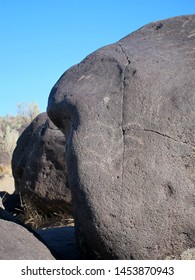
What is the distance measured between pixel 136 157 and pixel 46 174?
3500 mm

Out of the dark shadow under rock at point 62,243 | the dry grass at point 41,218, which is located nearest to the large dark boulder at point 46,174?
the dry grass at point 41,218

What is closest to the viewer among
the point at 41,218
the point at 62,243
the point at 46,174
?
the point at 62,243

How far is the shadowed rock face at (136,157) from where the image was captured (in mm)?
2900

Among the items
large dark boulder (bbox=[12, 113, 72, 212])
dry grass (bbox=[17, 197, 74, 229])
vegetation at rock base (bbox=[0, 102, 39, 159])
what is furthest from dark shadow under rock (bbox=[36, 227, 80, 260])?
vegetation at rock base (bbox=[0, 102, 39, 159])

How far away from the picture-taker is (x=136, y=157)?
299 centimetres

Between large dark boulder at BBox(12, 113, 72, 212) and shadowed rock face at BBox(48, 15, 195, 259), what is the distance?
2.95 m

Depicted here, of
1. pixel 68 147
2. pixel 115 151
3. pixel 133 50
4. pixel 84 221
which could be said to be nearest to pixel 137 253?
pixel 84 221

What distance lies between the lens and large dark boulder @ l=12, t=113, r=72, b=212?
246 inches

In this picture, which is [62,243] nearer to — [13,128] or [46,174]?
[46,174]

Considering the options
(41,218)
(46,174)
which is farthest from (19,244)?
(41,218)

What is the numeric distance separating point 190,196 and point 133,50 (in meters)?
1.10

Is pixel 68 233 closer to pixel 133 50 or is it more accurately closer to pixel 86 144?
pixel 86 144

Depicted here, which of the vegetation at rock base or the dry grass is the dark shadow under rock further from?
the vegetation at rock base

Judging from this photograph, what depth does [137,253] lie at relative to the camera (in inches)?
115
